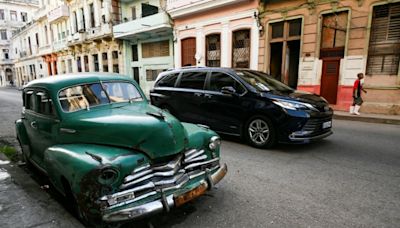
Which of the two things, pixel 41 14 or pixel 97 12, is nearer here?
pixel 97 12

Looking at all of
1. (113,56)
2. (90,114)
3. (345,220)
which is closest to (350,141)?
(345,220)

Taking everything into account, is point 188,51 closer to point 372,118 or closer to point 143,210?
point 372,118

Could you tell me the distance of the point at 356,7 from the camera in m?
9.85

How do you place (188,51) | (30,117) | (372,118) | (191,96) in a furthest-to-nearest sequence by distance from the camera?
(188,51) < (372,118) < (191,96) < (30,117)

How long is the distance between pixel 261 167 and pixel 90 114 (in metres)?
3.01

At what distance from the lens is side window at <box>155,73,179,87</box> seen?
7247 millimetres

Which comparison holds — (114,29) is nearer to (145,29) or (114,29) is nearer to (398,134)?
(145,29)

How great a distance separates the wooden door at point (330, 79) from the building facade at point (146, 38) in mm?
10377

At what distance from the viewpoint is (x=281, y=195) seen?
3426 mm

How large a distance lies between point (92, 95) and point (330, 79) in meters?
10.5

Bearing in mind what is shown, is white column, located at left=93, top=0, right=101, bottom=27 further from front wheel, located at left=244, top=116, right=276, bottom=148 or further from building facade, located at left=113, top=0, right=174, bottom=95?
front wheel, located at left=244, top=116, right=276, bottom=148

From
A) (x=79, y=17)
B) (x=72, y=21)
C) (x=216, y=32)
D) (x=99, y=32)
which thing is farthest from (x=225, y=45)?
(x=72, y=21)

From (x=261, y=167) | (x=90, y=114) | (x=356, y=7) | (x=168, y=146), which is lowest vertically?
(x=261, y=167)

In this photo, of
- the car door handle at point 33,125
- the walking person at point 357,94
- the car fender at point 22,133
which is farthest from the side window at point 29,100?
the walking person at point 357,94
